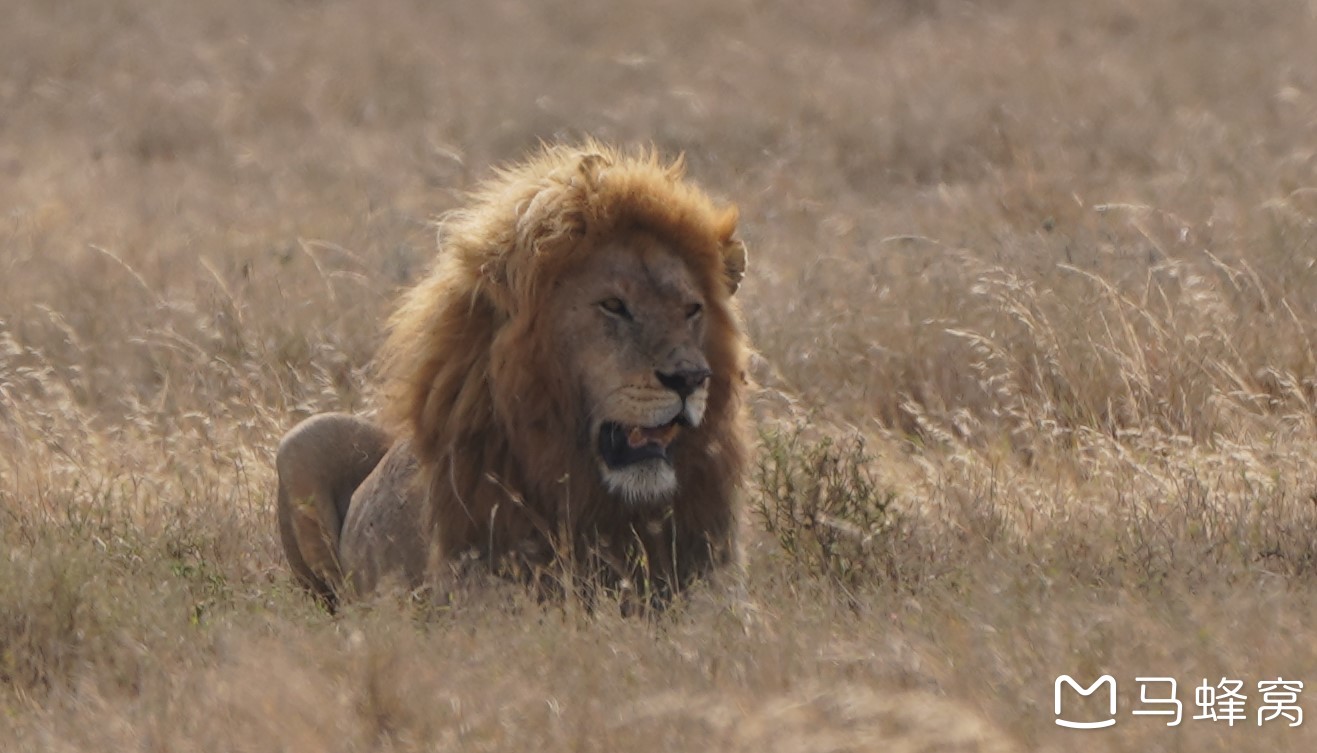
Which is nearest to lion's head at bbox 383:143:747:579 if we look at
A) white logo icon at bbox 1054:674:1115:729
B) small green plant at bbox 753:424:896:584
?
small green plant at bbox 753:424:896:584

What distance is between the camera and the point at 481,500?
6.27m

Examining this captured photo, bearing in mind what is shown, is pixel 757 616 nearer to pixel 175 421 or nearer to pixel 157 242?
pixel 175 421

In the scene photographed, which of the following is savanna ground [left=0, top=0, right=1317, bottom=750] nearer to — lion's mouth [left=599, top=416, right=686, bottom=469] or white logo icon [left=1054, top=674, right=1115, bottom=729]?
white logo icon [left=1054, top=674, right=1115, bottom=729]

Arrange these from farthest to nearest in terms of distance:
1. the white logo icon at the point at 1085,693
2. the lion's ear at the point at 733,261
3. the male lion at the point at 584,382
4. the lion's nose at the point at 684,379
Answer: the lion's ear at the point at 733,261 → the male lion at the point at 584,382 → the lion's nose at the point at 684,379 → the white logo icon at the point at 1085,693

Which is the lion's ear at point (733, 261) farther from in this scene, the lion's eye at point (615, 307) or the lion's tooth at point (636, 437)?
the lion's tooth at point (636, 437)

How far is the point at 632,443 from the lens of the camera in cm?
615

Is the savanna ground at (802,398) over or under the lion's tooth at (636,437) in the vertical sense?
under

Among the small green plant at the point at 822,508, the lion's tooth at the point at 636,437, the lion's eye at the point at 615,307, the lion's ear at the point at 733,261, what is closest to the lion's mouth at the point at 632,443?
the lion's tooth at the point at 636,437

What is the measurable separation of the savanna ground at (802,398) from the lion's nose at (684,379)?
0.59 meters

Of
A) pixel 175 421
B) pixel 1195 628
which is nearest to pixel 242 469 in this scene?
pixel 175 421

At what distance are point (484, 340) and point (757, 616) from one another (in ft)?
4.32

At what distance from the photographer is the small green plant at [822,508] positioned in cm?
674

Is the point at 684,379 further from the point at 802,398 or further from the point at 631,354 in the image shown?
the point at 802,398

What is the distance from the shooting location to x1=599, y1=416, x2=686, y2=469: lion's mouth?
241 inches
